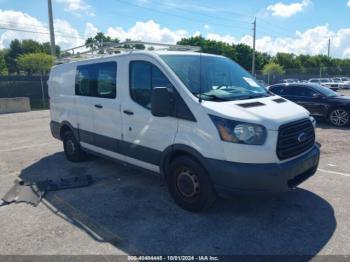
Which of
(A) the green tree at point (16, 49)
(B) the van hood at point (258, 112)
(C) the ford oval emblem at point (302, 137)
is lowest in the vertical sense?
(C) the ford oval emblem at point (302, 137)

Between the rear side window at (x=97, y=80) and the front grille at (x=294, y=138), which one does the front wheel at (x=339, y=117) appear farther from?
the rear side window at (x=97, y=80)

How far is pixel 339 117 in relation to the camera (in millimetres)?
10281

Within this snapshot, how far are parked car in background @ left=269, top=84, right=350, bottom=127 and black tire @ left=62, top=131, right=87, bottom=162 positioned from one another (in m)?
7.92

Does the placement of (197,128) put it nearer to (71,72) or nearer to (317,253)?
(317,253)

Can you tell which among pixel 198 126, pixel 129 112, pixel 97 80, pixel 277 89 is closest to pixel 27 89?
pixel 277 89

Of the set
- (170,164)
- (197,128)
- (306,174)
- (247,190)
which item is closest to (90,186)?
(170,164)

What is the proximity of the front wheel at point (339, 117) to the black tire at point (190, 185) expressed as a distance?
8.17 meters

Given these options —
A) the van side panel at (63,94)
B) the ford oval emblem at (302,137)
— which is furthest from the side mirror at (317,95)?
the van side panel at (63,94)

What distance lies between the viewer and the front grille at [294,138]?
11.7 ft

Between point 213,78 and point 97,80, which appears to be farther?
point 97,80

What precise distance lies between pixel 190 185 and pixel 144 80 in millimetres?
1621

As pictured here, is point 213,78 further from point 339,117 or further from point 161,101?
point 339,117

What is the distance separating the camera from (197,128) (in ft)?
12.2

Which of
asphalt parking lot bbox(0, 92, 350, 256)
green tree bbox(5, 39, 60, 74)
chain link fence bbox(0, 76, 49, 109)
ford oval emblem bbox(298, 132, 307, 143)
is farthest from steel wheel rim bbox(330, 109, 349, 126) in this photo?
green tree bbox(5, 39, 60, 74)
